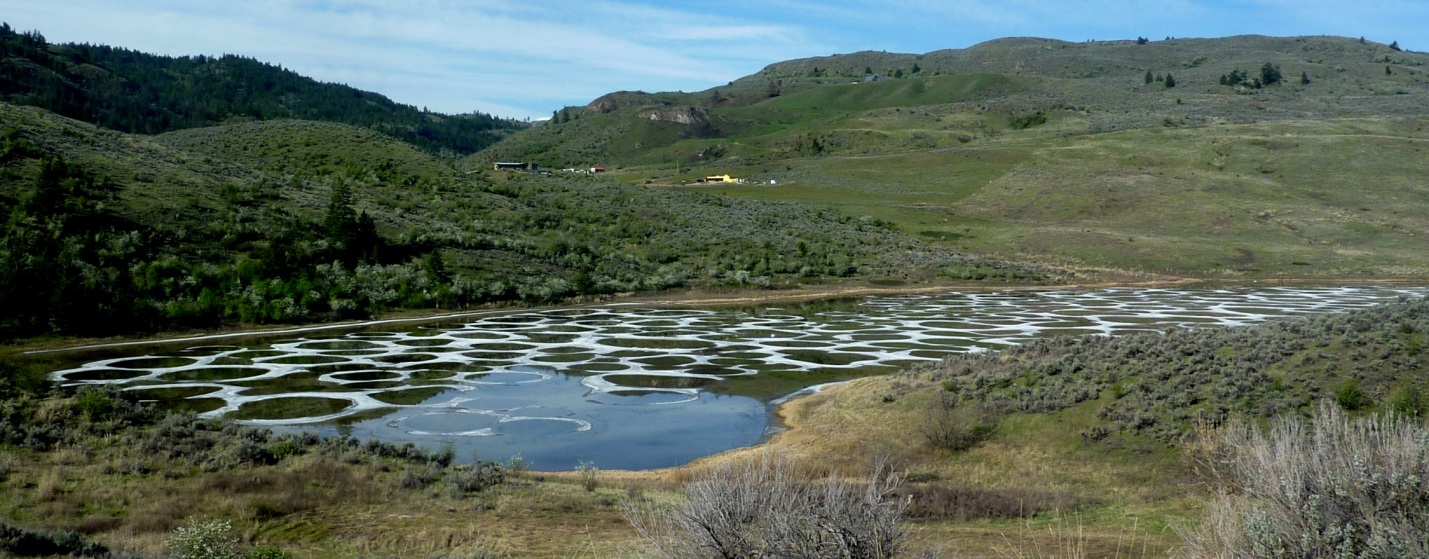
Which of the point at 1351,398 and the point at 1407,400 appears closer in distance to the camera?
the point at 1407,400

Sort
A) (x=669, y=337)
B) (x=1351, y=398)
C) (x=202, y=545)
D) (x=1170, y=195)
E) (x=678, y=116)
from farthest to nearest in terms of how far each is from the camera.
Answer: (x=678, y=116) → (x=1170, y=195) → (x=669, y=337) → (x=1351, y=398) → (x=202, y=545)

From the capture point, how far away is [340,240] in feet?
181

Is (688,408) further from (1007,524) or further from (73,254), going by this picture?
(73,254)

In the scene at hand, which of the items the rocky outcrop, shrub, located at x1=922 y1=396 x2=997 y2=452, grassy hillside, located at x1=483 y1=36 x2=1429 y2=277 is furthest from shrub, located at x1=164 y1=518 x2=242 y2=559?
the rocky outcrop

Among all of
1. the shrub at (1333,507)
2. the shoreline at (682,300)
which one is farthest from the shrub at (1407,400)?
the shoreline at (682,300)

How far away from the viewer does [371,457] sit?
18.0m

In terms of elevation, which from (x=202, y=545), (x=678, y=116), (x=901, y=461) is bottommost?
(x=901, y=461)

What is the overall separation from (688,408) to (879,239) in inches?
2229

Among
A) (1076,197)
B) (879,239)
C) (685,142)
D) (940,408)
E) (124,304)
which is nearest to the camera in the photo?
(940,408)

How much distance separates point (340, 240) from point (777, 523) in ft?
176

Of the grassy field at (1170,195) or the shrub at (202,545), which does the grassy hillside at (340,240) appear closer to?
the grassy field at (1170,195)

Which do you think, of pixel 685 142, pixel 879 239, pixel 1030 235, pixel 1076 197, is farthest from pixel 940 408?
pixel 685 142

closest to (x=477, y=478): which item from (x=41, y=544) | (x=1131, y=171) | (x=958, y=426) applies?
(x=41, y=544)

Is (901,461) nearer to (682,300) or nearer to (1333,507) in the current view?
(1333,507)
